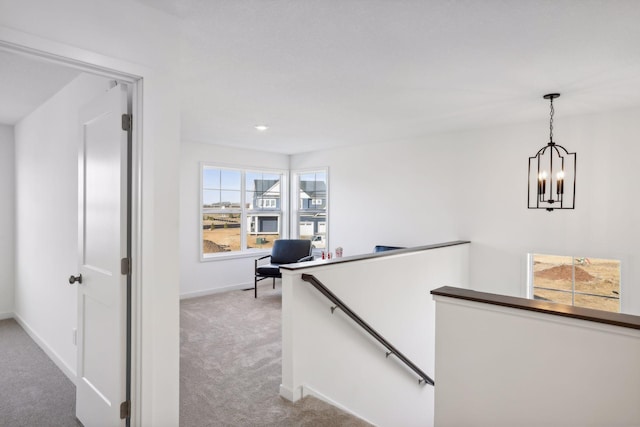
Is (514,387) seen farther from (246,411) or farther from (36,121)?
(36,121)

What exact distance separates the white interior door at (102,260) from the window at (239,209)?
3675mm

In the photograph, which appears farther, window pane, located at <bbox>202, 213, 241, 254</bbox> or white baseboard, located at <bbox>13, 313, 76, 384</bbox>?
window pane, located at <bbox>202, 213, 241, 254</bbox>

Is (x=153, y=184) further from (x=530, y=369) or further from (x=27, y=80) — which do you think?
(x=530, y=369)

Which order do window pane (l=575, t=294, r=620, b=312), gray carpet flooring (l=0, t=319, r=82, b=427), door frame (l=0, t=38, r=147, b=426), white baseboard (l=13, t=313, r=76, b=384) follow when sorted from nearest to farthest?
door frame (l=0, t=38, r=147, b=426) → gray carpet flooring (l=0, t=319, r=82, b=427) → white baseboard (l=13, t=313, r=76, b=384) → window pane (l=575, t=294, r=620, b=312)

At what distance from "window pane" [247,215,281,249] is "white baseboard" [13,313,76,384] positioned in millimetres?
3360

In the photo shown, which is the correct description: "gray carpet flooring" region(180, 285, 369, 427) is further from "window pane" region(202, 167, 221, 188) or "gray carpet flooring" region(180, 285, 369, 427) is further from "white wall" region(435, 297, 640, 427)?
"window pane" region(202, 167, 221, 188)

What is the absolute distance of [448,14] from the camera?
6.55 ft

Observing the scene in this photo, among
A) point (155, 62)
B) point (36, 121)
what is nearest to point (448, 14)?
point (155, 62)

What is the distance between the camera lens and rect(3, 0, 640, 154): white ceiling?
1.98 meters

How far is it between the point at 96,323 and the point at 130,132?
3.80 feet

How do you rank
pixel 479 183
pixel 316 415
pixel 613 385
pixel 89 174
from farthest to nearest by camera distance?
pixel 479 183, pixel 316 415, pixel 89 174, pixel 613 385

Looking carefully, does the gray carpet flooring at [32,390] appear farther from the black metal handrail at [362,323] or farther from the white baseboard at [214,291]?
the white baseboard at [214,291]

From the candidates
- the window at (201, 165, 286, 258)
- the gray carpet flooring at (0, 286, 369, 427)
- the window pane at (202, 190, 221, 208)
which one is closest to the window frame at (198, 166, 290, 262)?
the window at (201, 165, 286, 258)

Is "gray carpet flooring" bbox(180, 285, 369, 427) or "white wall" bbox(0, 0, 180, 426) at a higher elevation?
"white wall" bbox(0, 0, 180, 426)
